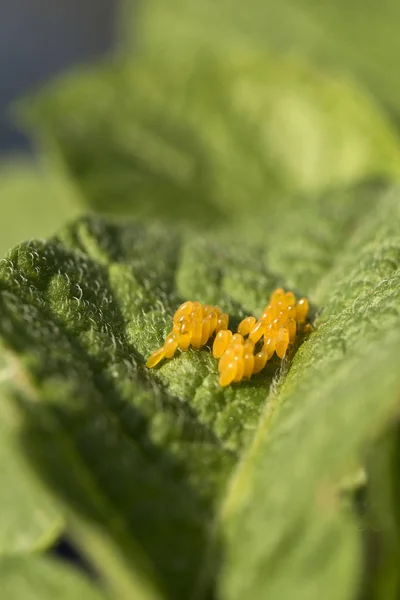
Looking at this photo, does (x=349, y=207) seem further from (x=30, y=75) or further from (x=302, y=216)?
(x=30, y=75)

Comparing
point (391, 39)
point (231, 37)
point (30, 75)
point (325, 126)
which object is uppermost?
point (30, 75)

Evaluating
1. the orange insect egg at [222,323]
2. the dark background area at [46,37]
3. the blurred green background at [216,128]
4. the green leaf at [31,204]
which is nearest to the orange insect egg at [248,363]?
the orange insect egg at [222,323]

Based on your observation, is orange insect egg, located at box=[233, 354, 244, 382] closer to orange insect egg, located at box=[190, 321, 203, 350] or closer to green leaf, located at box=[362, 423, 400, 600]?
orange insect egg, located at box=[190, 321, 203, 350]

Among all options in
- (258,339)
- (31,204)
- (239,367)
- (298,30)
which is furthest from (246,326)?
(298,30)

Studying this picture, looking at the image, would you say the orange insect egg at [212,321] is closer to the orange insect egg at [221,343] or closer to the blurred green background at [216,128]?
the orange insect egg at [221,343]

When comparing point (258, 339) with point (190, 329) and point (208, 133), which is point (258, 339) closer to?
point (190, 329)

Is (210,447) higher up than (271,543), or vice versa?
(210,447)

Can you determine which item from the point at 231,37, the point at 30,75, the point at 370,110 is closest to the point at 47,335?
the point at 370,110
